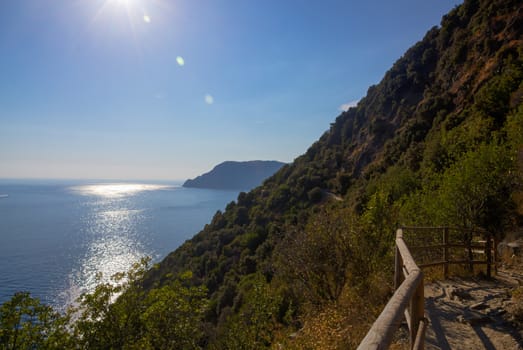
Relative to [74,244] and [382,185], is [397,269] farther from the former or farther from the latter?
[74,244]

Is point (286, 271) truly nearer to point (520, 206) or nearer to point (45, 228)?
point (520, 206)

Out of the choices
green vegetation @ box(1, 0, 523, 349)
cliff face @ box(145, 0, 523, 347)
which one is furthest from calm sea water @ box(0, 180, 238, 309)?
cliff face @ box(145, 0, 523, 347)

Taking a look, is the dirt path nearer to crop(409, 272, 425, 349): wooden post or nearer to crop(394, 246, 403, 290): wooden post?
crop(394, 246, 403, 290): wooden post

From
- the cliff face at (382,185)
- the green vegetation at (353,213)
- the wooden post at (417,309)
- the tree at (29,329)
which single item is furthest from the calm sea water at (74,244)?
the wooden post at (417,309)

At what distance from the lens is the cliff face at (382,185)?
7867mm

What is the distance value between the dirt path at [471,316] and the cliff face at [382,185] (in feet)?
4.71

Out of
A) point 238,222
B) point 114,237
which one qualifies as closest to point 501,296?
point 238,222

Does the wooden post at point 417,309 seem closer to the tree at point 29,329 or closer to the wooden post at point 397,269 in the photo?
the wooden post at point 397,269

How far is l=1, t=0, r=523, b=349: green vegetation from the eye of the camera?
7.47 metres

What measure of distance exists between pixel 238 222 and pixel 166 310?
4434 centimetres

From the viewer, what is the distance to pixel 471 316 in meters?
4.48

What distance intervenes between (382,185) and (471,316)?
23.4 m

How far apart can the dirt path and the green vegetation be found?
114 cm

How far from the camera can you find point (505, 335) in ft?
12.4
